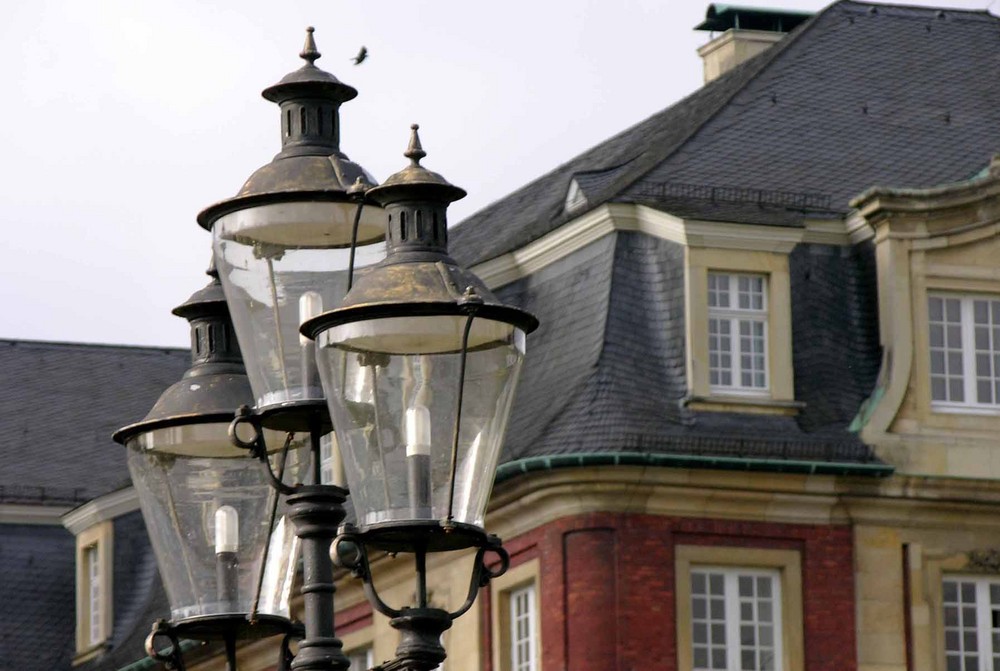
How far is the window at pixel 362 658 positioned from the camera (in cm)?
4422

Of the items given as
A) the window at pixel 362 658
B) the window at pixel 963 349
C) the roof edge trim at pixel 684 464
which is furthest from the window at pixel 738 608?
the window at pixel 362 658

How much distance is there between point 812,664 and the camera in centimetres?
3884

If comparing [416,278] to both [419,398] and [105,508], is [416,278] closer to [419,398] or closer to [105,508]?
[419,398]

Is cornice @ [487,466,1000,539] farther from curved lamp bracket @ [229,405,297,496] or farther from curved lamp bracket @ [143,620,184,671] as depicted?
curved lamp bracket @ [229,405,297,496]

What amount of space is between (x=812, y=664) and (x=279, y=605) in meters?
22.9

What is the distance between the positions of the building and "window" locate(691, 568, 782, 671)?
26 mm

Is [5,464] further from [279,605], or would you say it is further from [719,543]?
[279,605]

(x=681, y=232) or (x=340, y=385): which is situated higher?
(x=681, y=232)

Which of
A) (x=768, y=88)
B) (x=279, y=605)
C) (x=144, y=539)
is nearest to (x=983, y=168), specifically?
(x=768, y=88)

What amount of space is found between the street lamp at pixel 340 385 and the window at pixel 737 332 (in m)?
22.5

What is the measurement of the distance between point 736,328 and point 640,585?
3.43 m

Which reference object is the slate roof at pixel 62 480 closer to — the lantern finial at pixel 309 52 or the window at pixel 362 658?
the window at pixel 362 658

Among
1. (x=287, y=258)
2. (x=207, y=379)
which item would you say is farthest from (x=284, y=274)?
(x=207, y=379)

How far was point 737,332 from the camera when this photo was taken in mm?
39812
